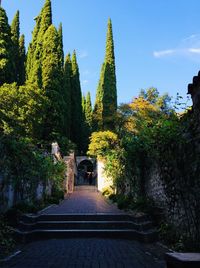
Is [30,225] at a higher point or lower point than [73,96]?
lower

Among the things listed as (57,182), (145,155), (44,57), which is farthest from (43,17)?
(145,155)

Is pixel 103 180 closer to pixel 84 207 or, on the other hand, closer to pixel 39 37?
pixel 84 207

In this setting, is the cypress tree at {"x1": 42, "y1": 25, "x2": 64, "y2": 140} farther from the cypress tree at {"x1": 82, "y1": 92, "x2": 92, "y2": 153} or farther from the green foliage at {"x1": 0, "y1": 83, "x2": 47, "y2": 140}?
the cypress tree at {"x1": 82, "y1": 92, "x2": 92, "y2": 153}

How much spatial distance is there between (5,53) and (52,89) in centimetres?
514

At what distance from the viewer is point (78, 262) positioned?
20.0ft

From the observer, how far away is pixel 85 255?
668 centimetres

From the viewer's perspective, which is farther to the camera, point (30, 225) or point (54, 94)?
point (54, 94)

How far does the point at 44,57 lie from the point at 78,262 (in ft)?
93.4

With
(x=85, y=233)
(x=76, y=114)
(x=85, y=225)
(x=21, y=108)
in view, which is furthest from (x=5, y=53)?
(x=85, y=233)

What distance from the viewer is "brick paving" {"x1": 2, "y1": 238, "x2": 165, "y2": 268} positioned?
596 cm

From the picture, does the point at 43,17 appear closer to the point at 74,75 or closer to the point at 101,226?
the point at 74,75

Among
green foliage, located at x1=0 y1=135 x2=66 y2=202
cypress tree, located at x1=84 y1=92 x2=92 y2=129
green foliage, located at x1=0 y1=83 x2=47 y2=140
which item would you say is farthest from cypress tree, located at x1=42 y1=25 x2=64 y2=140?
cypress tree, located at x1=84 y1=92 x2=92 y2=129

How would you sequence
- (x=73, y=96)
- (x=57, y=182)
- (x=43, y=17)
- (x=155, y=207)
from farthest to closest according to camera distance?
(x=73, y=96) < (x=43, y=17) < (x=57, y=182) < (x=155, y=207)

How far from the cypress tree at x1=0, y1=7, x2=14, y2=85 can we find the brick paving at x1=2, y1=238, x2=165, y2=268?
21134 millimetres
